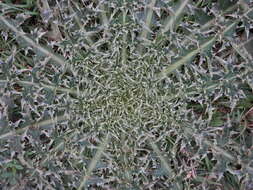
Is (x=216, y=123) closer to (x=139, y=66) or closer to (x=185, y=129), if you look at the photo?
(x=185, y=129)

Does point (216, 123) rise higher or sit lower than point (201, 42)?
lower

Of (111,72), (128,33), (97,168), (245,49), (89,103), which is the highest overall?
(245,49)

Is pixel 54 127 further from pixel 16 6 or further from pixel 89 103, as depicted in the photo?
pixel 16 6

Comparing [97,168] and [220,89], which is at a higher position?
[220,89]

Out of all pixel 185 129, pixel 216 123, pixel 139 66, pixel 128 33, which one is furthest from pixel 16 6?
pixel 216 123

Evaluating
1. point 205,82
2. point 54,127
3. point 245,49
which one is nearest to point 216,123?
point 205,82

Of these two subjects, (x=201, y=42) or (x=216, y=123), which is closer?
(x=201, y=42)
